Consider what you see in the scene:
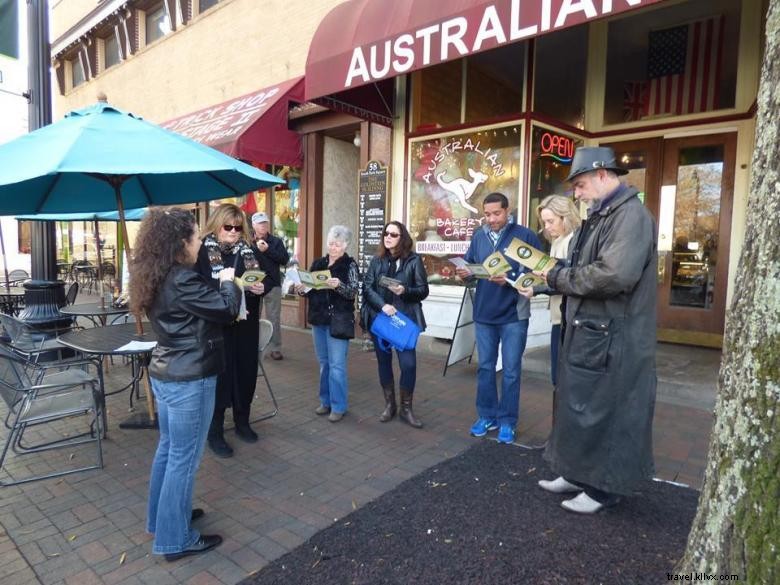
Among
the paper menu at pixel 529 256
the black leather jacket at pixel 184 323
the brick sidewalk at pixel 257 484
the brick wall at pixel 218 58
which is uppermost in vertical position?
the brick wall at pixel 218 58

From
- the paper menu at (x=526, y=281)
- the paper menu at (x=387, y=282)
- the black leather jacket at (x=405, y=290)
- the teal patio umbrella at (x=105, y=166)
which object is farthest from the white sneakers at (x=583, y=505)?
the teal patio umbrella at (x=105, y=166)

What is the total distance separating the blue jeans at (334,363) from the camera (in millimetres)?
4375

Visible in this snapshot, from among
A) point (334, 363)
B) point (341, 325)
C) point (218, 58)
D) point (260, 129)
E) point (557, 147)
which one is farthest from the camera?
point (218, 58)

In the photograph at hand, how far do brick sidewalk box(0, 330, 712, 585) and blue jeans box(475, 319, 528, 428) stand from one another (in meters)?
0.28

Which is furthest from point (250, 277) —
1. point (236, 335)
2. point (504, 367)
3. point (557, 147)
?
point (557, 147)

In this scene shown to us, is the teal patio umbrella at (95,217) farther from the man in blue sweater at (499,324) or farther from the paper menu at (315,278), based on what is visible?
the man in blue sweater at (499,324)

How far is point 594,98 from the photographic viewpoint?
23.0ft

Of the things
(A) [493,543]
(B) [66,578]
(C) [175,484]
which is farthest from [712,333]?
(B) [66,578]

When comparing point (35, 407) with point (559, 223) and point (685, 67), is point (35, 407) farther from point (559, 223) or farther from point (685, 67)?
point (685, 67)

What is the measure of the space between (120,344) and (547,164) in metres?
5.37

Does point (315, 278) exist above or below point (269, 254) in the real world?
below

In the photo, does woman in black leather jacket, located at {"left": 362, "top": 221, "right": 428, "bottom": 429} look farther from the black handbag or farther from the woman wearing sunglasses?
the woman wearing sunglasses

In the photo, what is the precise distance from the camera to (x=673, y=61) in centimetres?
666

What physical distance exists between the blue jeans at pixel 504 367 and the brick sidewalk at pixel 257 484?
0.28 meters
